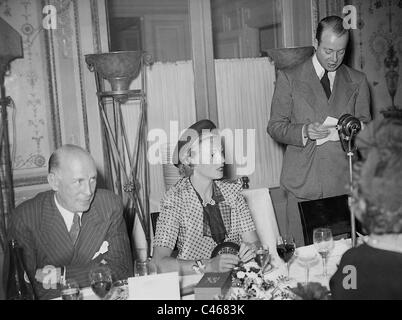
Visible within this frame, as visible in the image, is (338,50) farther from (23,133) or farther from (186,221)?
(23,133)

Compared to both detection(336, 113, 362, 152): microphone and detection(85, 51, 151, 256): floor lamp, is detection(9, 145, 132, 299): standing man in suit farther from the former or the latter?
detection(85, 51, 151, 256): floor lamp

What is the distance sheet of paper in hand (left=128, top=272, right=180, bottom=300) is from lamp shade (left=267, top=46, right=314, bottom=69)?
9.34 ft

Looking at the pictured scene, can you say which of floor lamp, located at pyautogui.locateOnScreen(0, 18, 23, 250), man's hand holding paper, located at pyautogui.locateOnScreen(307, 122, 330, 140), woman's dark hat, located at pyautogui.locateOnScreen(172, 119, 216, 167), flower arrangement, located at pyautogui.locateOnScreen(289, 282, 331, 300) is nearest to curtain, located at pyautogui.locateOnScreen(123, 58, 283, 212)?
floor lamp, located at pyautogui.locateOnScreen(0, 18, 23, 250)

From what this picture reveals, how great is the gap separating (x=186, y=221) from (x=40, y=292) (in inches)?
28.0

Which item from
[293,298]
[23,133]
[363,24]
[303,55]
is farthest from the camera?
[363,24]

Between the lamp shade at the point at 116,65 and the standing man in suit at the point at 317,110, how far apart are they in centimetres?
115

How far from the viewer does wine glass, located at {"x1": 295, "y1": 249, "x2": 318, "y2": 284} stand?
180cm

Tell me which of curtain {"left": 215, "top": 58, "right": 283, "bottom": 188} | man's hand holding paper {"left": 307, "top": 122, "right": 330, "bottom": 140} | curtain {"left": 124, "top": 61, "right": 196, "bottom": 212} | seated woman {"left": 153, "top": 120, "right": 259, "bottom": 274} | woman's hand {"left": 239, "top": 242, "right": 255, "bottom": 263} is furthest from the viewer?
curtain {"left": 215, "top": 58, "right": 283, "bottom": 188}

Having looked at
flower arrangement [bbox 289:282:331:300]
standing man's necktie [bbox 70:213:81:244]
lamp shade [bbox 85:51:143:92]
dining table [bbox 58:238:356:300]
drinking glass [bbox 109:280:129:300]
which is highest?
lamp shade [bbox 85:51:143:92]

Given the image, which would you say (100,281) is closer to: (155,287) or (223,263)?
(155,287)

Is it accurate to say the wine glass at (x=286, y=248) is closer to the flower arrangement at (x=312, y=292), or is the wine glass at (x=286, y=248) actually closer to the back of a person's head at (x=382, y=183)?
the flower arrangement at (x=312, y=292)

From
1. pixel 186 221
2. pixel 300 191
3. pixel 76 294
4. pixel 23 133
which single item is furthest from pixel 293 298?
pixel 23 133

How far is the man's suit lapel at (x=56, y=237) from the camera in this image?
80.0 inches

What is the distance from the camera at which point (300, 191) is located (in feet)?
9.84
